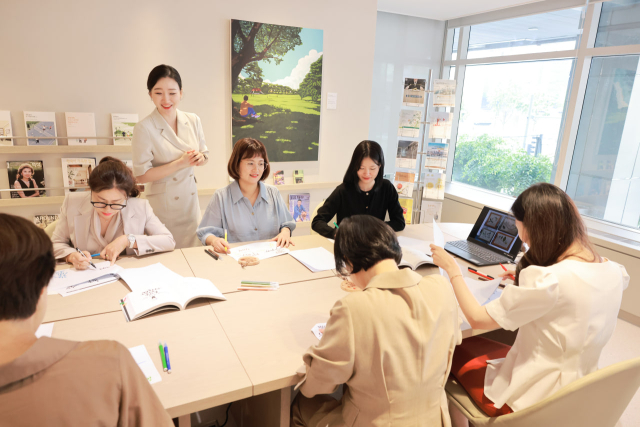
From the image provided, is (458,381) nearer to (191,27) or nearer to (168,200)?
(168,200)

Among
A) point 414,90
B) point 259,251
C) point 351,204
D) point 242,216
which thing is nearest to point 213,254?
point 259,251

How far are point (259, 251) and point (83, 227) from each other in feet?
3.01

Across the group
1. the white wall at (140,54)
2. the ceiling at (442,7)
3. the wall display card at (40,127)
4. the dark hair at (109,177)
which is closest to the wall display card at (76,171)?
the white wall at (140,54)

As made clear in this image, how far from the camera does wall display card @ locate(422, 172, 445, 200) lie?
4.59m

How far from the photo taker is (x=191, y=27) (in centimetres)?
349

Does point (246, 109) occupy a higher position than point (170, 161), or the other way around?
point (246, 109)

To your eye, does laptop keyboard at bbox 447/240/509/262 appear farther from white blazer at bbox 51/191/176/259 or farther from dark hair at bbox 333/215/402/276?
white blazer at bbox 51/191/176/259

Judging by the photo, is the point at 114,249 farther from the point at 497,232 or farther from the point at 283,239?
the point at 497,232

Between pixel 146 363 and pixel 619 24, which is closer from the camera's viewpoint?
pixel 146 363

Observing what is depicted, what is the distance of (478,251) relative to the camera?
2.46 meters

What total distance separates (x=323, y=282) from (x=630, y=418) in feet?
6.56

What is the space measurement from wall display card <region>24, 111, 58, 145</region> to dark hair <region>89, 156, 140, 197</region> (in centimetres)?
140

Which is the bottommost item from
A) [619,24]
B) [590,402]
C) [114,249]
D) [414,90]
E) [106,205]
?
[590,402]

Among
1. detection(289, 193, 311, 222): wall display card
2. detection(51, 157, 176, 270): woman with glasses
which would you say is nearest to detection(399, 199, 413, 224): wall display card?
detection(289, 193, 311, 222): wall display card
